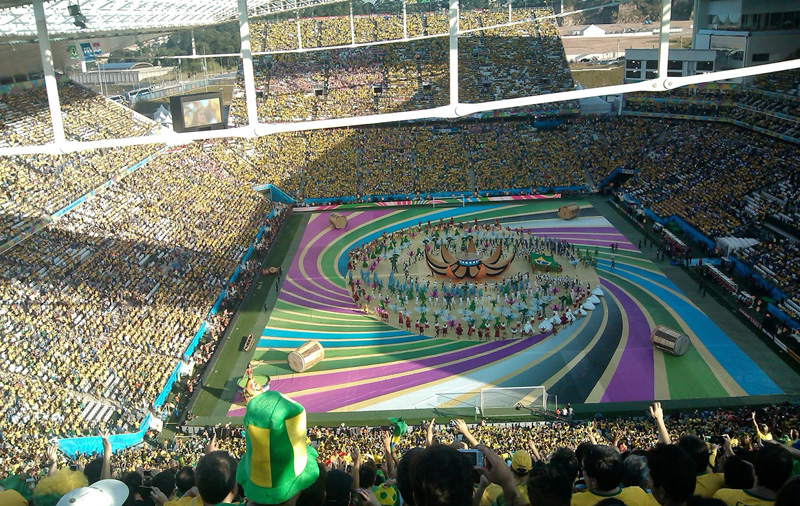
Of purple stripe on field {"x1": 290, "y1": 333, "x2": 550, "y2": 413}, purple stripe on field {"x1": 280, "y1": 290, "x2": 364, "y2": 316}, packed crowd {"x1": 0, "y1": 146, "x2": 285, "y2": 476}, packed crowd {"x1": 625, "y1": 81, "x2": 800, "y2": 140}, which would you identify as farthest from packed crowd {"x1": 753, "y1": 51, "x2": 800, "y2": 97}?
packed crowd {"x1": 0, "y1": 146, "x2": 285, "y2": 476}

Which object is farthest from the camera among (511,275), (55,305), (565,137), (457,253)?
(565,137)

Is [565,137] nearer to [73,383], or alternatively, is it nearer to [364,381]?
[364,381]

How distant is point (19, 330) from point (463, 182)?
1165 inches

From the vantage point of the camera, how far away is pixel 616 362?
24.8m

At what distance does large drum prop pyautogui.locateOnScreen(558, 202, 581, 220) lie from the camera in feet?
133

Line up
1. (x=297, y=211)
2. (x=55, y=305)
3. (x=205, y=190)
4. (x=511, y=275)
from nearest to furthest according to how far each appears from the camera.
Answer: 1. (x=55, y=305)
2. (x=511, y=275)
3. (x=205, y=190)
4. (x=297, y=211)

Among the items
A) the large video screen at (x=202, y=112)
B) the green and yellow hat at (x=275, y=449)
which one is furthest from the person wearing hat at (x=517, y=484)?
the large video screen at (x=202, y=112)

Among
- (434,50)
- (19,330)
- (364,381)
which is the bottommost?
(364,381)

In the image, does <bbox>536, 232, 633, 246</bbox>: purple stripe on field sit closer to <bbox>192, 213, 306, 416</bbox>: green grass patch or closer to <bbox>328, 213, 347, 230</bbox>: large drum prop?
<bbox>328, 213, 347, 230</bbox>: large drum prop

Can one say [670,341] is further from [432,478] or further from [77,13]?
[432,478]

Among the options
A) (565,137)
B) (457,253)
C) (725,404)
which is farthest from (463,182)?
(725,404)

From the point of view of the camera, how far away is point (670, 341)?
81.1 ft

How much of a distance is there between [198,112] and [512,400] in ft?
63.7

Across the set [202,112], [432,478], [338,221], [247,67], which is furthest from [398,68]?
[432,478]
